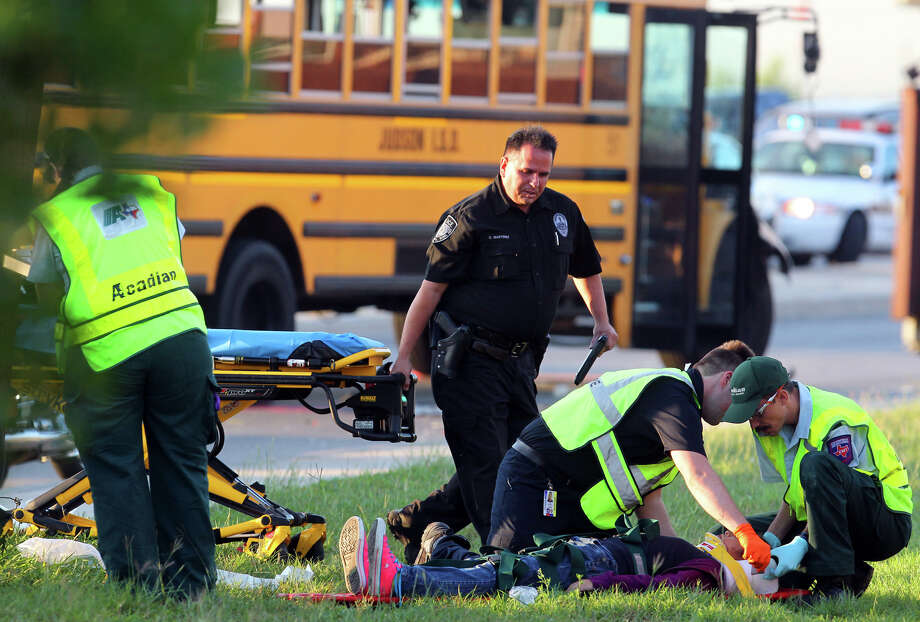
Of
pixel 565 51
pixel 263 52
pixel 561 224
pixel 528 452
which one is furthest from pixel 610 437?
pixel 565 51

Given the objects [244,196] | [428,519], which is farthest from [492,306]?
[244,196]

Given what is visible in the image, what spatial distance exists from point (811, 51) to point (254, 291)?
482 cm

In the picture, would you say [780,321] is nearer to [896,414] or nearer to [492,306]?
[896,414]

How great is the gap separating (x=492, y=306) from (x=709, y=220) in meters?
5.73

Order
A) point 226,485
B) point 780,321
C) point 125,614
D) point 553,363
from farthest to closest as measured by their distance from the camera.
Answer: point 780,321 → point 553,363 → point 226,485 → point 125,614

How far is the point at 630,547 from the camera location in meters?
4.65

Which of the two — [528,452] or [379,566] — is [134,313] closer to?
[379,566]

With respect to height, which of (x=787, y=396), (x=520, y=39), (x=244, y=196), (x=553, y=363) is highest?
(x=520, y=39)

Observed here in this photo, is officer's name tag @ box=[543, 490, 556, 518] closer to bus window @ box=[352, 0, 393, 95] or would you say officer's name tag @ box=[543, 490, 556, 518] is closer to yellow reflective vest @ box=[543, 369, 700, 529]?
yellow reflective vest @ box=[543, 369, 700, 529]

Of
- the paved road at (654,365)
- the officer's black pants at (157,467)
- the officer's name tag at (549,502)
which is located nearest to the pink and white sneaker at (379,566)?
the officer's black pants at (157,467)

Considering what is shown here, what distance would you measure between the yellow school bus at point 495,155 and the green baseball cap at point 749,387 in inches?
196

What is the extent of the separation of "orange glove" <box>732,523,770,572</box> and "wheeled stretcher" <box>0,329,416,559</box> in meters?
1.41

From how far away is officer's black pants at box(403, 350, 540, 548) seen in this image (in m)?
5.25

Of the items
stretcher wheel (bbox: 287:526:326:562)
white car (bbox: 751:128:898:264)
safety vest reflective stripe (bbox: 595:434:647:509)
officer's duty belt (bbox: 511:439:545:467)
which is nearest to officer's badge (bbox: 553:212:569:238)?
officer's duty belt (bbox: 511:439:545:467)
